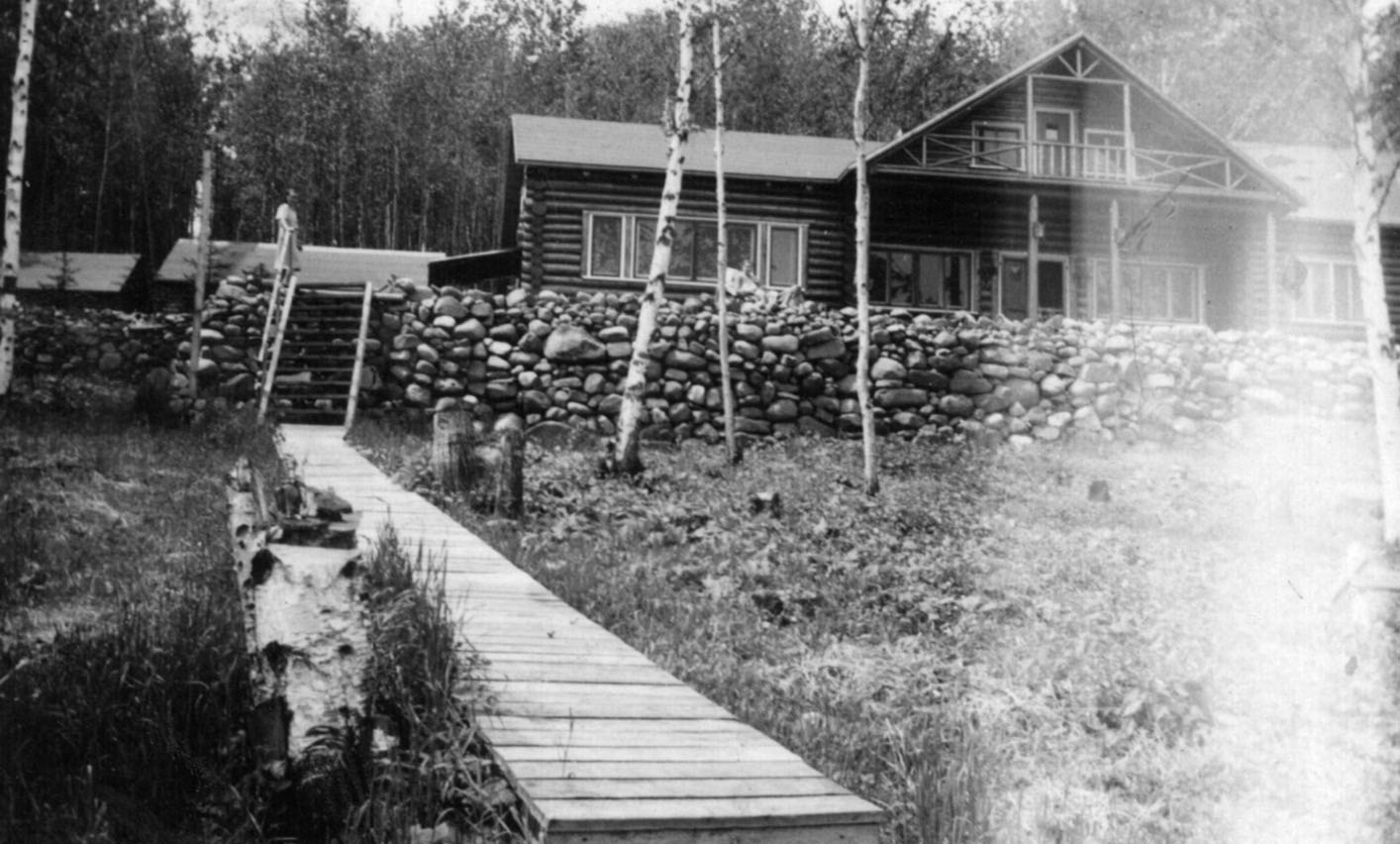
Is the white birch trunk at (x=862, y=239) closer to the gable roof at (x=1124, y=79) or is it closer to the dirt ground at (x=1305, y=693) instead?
the dirt ground at (x=1305, y=693)

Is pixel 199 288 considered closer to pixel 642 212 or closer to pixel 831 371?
pixel 831 371

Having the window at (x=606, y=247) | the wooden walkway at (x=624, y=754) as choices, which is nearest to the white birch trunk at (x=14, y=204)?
the window at (x=606, y=247)

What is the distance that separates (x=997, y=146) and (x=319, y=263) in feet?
60.0

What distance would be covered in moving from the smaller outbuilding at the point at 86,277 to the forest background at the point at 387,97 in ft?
23.7

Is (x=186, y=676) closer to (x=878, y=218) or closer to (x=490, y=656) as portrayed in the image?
(x=490, y=656)

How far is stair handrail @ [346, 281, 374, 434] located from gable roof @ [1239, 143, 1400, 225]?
842 inches

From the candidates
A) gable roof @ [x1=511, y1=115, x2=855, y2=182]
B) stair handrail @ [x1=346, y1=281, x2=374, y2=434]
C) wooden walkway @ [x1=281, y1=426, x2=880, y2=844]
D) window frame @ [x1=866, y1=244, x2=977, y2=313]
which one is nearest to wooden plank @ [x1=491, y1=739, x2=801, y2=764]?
wooden walkway @ [x1=281, y1=426, x2=880, y2=844]

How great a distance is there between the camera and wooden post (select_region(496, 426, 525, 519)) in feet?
29.7

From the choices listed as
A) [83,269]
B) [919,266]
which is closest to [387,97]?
[83,269]

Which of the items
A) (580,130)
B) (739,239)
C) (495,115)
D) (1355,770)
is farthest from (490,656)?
(495,115)

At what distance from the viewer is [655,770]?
3027 mm

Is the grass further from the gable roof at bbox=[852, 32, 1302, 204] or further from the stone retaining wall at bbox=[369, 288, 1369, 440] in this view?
the gable roof at bbox=[852, 32, 1302, 204]

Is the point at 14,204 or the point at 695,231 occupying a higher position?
the point at 695,231

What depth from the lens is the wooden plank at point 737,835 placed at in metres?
2.58
